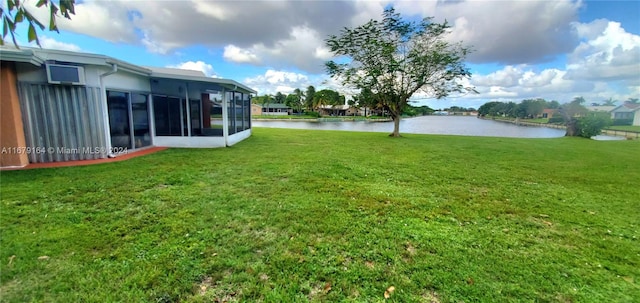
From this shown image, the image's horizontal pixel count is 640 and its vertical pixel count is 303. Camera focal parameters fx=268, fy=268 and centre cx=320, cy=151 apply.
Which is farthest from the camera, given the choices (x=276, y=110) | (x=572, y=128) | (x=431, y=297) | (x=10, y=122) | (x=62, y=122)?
(x=276, y=110)

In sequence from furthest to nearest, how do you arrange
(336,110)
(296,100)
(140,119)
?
(336,110)
(296,100)
(140,119)

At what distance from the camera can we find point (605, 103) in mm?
69562

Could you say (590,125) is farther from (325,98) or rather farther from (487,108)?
(487,108)

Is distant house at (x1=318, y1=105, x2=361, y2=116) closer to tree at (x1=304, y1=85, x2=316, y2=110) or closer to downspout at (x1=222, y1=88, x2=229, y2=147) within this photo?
tree at (x1=304, y1=85, x2=316, y2=110)

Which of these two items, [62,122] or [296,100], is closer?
[62,122]

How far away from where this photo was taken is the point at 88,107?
665 centimetres

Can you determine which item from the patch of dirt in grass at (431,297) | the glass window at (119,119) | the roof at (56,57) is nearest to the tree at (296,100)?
the roof at (56,57)

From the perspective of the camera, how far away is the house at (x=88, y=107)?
5719mm

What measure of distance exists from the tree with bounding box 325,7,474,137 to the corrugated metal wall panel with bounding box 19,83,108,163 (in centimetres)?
1233

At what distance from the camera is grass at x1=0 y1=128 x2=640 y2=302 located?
6.98 feet

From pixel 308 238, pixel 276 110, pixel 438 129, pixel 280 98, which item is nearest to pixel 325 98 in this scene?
pixel 276 110

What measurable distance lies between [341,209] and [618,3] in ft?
42.1

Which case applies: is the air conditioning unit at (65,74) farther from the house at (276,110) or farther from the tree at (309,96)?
the tree at (309,96)

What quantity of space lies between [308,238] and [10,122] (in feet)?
23.0
